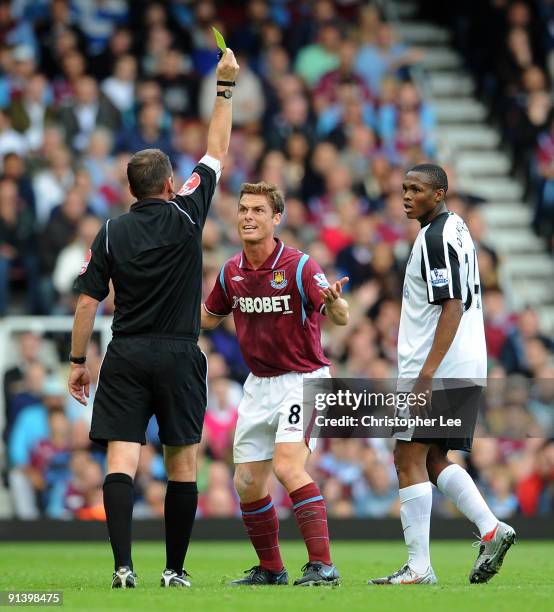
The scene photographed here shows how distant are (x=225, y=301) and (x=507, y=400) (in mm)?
5391

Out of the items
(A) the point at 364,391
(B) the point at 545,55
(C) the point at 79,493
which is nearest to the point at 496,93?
(B) the point at 545,55

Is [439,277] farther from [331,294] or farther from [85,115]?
[85,115]

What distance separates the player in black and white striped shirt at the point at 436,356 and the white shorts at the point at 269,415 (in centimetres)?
60

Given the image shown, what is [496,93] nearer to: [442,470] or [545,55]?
[545,55]

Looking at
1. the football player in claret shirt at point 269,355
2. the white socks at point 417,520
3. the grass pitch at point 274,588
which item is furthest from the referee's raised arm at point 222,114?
the grass pitch at point 274,588

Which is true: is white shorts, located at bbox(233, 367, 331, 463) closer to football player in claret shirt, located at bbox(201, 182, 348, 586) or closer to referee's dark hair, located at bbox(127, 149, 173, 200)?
football player in claret shirt, located at bbox(201, 182, 348, 586)

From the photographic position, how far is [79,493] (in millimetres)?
15086

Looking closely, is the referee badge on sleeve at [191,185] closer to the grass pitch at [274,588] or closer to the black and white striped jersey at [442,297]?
the black and white striped jersey at [442,297]

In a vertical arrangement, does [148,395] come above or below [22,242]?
below

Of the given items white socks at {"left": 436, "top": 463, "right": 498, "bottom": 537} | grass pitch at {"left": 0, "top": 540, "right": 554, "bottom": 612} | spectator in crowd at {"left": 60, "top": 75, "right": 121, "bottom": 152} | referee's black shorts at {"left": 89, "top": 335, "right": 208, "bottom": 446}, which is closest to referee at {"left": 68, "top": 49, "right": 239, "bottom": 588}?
referee's black shorts at {"left": 89, "top": 335, "right": 208, "bottom": 446}

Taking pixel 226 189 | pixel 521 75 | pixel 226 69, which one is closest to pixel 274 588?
pixel 226 69

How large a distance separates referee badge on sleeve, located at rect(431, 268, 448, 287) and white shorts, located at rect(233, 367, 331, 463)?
92 cm

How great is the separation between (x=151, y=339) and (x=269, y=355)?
782 mm

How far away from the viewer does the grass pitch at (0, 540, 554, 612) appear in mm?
7328
